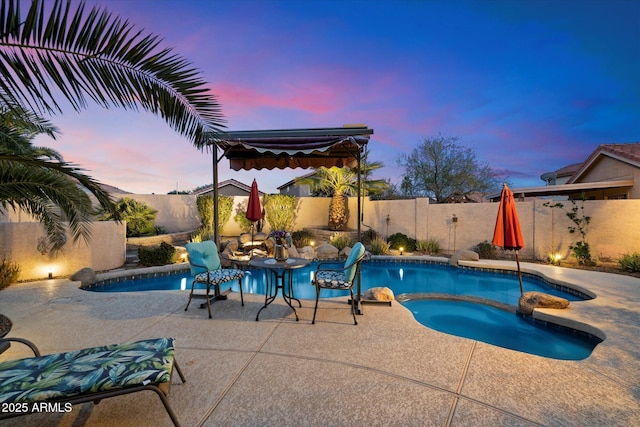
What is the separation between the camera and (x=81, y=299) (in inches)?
200

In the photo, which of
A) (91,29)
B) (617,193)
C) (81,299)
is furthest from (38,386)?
(617,193)

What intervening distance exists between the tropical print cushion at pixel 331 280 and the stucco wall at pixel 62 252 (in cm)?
674

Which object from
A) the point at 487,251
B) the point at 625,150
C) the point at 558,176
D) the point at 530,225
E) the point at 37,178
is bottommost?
the point at 487,251

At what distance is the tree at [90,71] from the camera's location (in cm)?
200

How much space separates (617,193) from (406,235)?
30.0 feet

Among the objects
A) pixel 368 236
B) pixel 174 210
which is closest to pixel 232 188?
pixel 174 210

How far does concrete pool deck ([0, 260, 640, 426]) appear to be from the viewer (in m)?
2.11

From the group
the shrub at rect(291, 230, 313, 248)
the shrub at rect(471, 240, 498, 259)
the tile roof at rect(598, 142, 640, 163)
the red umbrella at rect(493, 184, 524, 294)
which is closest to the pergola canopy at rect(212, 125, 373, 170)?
the red umbrella at rect(493, 184, 524, 294)

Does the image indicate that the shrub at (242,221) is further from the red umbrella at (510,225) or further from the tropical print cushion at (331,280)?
the red umbrella at (510,225)

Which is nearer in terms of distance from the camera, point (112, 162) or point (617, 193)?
point (112, 162)

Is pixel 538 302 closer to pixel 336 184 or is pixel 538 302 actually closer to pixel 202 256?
pixel 202 256

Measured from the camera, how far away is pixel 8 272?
240 inches

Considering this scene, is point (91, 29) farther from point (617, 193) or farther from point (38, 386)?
point (617, 193)

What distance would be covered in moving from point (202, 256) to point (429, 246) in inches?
378
